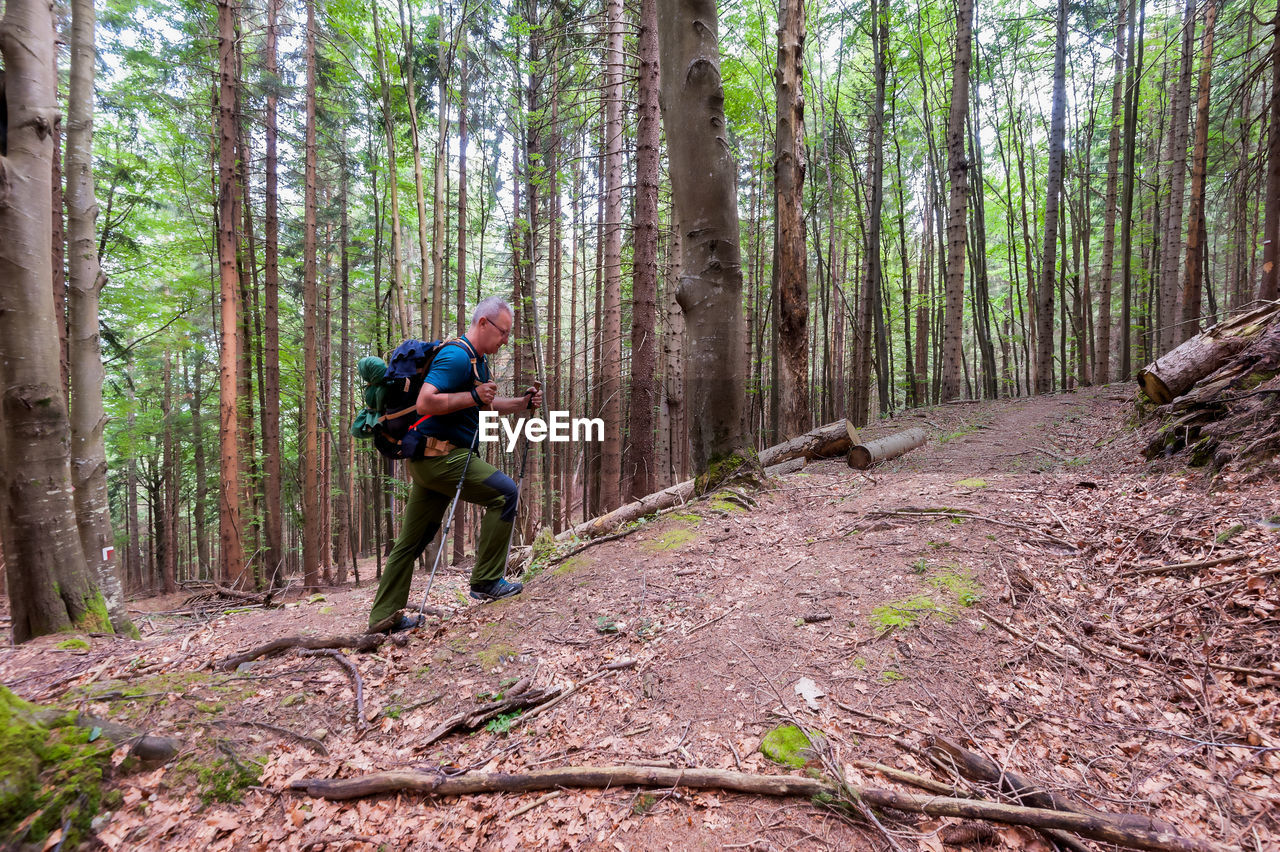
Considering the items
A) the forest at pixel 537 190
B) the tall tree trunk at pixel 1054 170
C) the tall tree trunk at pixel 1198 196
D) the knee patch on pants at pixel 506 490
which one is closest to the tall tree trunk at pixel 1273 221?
the forest at pixel 537 190

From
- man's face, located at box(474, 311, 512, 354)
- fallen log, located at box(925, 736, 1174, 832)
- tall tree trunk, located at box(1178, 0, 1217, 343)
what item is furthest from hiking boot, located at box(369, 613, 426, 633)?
tall tree trunk, located at box(1178, 0, 1217, 343)

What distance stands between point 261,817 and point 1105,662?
12.5 feet

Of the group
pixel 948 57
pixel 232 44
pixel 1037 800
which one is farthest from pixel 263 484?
pixel 948 57

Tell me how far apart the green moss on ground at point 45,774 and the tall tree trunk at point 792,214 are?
758 cm

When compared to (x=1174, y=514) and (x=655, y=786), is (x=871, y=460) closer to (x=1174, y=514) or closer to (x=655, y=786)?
(x=1174, y=514)

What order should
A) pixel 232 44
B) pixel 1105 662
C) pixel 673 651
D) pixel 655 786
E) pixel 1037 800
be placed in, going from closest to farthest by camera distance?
pixel 1037 800
pixel 655 786
pixel 1105 662
pixel 673 651
pixel 232 44

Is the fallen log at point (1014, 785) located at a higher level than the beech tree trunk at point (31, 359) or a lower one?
lower

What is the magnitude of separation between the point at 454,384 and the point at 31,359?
307 centimetres

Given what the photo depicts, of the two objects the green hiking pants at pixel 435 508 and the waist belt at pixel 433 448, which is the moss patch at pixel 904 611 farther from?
the waist belt at pixel 433 448

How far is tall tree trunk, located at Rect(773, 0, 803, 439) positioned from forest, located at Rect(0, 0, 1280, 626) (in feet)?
0.13

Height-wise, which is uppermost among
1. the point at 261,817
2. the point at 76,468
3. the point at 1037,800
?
the point at 76,468

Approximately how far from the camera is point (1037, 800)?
1754 millimetres

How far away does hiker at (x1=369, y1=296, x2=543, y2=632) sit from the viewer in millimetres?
3512

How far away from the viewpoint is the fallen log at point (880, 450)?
7023 millimetres
